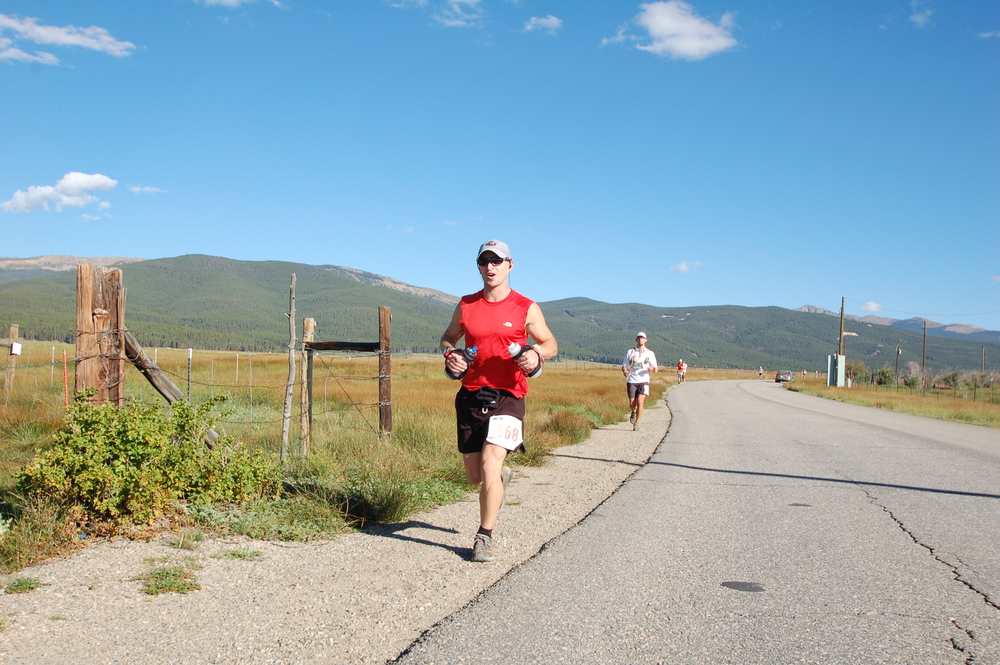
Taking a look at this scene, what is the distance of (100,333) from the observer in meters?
6.25

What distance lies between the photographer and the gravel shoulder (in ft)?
10.8

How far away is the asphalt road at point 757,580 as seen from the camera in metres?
3.36

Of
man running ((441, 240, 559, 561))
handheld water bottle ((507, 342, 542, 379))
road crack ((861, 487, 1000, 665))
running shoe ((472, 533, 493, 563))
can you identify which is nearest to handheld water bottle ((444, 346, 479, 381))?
man running ((441, 240, 559, 561))

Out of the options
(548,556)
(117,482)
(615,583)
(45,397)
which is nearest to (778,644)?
(615,583)

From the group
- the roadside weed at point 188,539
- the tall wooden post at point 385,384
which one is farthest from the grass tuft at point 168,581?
the tall wooden post at point 385,384

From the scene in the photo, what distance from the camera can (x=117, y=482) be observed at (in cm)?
497

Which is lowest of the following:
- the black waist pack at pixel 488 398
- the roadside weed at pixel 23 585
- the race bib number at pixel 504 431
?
the roadside weed at pixel 23 585

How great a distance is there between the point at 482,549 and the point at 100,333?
3.76m

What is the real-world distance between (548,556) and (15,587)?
3029mm

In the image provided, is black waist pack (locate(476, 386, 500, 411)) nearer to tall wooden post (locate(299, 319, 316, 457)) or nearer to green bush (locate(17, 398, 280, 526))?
green bush (locate(17, 398, 280, 526))

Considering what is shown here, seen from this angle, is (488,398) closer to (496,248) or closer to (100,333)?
(496,248)

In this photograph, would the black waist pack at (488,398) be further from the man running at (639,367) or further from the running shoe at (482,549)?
the man running at (639,367)

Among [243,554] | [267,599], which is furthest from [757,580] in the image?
[243,554]

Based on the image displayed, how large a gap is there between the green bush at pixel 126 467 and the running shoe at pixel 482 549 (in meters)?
2.08
